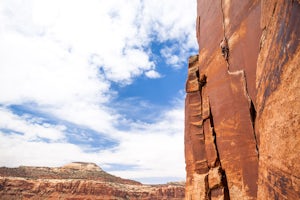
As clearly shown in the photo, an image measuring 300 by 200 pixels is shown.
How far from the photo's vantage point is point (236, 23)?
8.19 meters

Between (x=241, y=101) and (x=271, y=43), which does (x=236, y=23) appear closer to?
(x=241, y=101)

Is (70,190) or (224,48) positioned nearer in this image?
(224,48)

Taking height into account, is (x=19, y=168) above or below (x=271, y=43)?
above

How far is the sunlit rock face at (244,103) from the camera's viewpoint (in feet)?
12.6

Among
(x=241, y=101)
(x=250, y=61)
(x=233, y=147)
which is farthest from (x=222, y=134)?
(x=250, y=61)

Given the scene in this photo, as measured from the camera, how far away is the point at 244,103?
7.75 meters

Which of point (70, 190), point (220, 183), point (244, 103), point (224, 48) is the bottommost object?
point (220, 183)

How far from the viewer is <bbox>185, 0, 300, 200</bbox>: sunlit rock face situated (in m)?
3.85

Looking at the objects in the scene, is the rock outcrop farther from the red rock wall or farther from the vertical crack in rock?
the red rock wall

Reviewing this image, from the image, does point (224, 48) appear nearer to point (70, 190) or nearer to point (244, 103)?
point (244, 103)

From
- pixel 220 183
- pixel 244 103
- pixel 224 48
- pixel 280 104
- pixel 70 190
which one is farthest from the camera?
pixel 70 190

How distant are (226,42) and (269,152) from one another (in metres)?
5.13

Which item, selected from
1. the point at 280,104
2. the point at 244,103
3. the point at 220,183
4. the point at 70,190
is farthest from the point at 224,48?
the point at 70,190

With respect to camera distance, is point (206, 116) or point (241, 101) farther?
point (206, 116)
